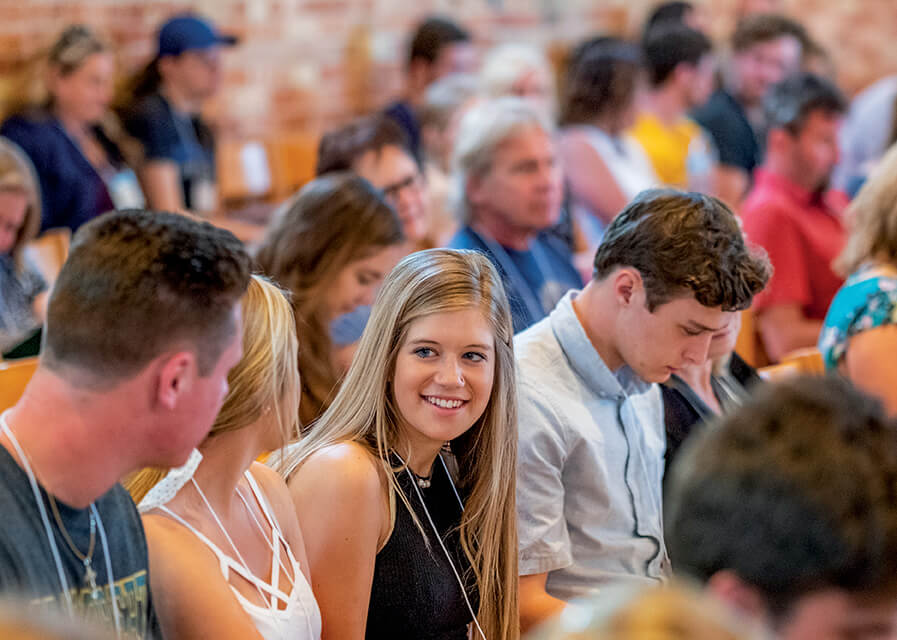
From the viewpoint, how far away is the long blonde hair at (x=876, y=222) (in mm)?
2535

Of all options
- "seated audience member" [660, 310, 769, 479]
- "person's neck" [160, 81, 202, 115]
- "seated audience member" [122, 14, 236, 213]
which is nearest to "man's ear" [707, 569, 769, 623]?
"seated audience member" [660, 310, 769, 479]

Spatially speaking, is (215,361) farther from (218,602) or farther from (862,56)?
(862,56)

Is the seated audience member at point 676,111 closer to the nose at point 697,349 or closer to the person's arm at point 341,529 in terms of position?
the nose at point 697,349

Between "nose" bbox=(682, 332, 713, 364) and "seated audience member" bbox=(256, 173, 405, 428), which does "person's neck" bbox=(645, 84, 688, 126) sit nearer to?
"seated audience member" bbox=(256, 173, 405, 428)

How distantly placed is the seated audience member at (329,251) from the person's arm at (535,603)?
79 centimetres

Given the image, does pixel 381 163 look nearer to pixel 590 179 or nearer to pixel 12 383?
pixel 590 179

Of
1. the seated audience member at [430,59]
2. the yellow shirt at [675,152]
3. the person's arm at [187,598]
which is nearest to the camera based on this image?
the person's arm at [187,598]

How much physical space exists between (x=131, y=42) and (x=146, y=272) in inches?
169

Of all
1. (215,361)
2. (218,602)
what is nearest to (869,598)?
(215,361)

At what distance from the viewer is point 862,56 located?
24.9 ft

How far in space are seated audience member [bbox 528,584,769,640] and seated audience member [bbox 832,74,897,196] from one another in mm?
4612

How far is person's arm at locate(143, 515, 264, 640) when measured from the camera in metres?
1.37

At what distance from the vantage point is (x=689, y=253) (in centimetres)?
189

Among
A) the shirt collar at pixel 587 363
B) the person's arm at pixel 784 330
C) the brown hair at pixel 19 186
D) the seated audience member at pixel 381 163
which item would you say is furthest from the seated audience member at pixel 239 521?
the person's arm at pixel 784 330
